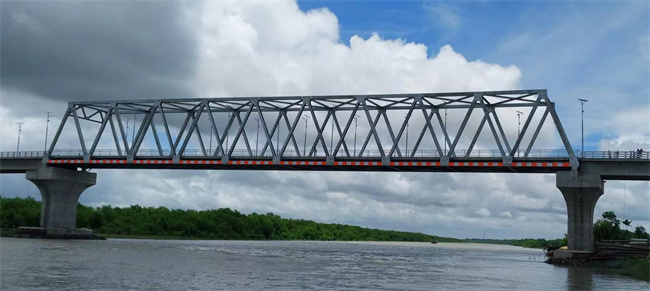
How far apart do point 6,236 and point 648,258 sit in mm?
74483

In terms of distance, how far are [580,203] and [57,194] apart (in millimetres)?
65108

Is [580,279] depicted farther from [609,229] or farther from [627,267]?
[609,229]

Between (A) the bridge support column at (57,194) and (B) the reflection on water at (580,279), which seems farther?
(A) the bridge support column at (57,194)

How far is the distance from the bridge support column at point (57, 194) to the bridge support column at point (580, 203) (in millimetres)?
62328

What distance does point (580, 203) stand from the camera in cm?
6284

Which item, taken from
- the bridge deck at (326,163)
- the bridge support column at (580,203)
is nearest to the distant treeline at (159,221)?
the bridge deck at (326,163)

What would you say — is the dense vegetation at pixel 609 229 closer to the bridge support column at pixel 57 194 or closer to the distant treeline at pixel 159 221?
the bridge support column at pixel 57 194

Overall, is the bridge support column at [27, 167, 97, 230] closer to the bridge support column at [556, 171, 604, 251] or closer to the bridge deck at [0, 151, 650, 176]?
the bridge deck at [0, 151, 650, 176]

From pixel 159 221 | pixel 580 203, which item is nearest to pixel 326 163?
pixel 580 203

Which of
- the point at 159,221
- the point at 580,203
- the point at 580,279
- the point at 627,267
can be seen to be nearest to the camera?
the point at 580,279

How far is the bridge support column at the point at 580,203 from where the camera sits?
6188 cm

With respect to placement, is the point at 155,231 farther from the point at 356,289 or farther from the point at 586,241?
the point at 356,289

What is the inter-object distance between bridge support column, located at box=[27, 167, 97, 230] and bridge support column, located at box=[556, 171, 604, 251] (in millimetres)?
62328

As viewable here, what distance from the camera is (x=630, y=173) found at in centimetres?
6262
